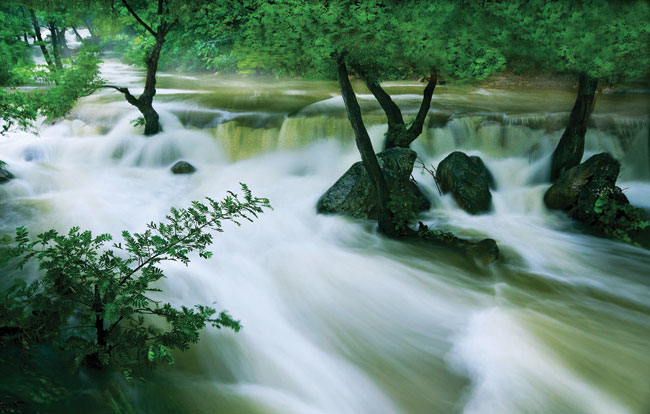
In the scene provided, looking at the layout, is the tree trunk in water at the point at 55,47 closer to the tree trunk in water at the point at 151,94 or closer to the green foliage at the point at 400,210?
the tree trunk in water at the point at 151,94

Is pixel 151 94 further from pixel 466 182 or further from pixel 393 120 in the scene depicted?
pixel 466 182

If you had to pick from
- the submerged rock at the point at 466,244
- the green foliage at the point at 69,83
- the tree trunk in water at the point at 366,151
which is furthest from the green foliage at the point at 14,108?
the submerged rock at the point at 466,244

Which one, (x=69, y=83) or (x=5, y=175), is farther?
(x=5, y=175)

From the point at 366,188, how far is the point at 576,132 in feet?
14.6

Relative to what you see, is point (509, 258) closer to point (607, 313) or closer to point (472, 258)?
point (472, 258)

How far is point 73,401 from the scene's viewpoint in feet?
8.79

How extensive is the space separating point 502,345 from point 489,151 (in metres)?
6.55

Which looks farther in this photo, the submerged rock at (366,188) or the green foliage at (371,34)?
the submerged rock at (366,188)

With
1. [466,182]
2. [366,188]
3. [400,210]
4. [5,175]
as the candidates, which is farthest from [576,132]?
[5,175]

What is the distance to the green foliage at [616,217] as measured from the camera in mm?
7406

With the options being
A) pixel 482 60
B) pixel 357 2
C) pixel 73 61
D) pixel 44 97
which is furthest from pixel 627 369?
pixel 73 61

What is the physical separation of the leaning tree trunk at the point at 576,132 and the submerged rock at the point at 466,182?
1.56 metres

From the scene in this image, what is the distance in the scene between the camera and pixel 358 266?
21.3 feet

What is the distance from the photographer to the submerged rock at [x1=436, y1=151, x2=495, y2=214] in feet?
27.8
